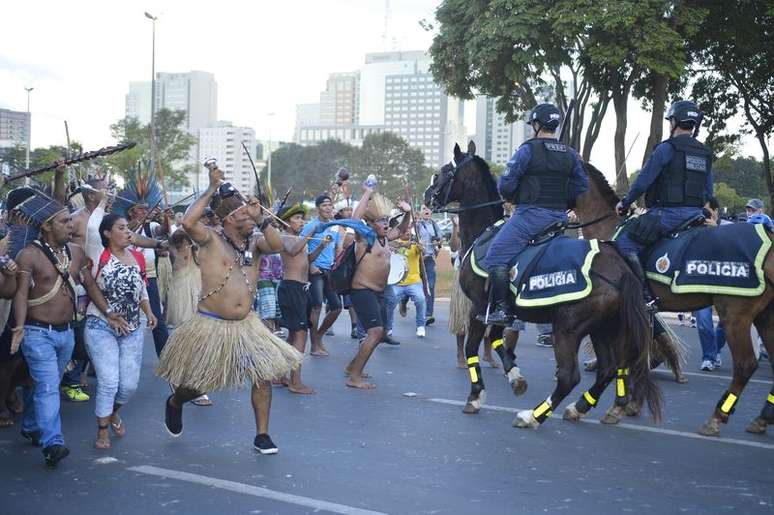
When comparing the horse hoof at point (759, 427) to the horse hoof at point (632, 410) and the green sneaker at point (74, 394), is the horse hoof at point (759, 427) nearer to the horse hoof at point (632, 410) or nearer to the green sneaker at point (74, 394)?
the horse hoof at point (632, 410)

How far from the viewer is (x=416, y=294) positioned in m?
15.6

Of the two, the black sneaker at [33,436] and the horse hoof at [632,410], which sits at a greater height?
the horse hoof at [632,410]

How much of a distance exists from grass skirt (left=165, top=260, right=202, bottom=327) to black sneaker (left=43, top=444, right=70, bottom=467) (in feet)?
16.5

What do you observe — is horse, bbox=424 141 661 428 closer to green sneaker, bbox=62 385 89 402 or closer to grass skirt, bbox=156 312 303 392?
grass skirt, bbox=156 312 303 392

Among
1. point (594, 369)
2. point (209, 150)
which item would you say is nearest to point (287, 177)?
point (209, 150)

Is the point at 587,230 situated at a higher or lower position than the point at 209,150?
lower

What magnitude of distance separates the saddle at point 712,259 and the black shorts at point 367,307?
3.11 meters

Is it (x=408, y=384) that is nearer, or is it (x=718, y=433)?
(x=718, y=433)

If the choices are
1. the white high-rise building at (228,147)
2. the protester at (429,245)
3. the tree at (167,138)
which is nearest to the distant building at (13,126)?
the tree at (167,138)

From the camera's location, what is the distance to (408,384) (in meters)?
11.0

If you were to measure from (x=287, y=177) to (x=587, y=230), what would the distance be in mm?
87361

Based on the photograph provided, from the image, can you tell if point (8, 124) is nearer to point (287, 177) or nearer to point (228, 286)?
point (287, 177)

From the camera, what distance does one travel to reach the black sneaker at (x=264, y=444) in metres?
7.42

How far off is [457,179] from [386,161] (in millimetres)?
79773
